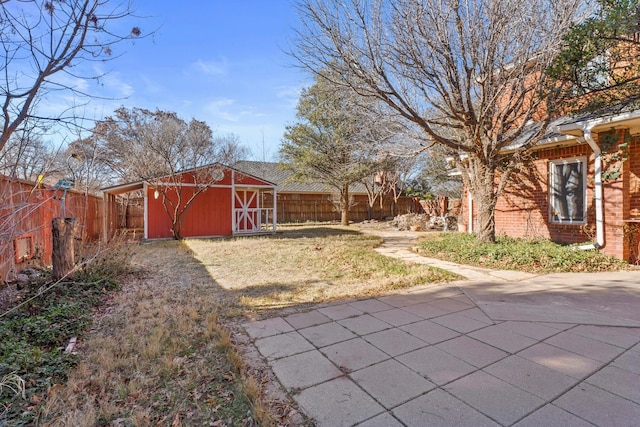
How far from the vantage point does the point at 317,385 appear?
2266 millimetres

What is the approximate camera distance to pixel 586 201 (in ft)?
22.5

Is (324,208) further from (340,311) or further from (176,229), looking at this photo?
(340,311)

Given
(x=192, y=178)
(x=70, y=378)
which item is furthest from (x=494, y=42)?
(x=192, y=178)

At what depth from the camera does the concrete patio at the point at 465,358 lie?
75.7 inches

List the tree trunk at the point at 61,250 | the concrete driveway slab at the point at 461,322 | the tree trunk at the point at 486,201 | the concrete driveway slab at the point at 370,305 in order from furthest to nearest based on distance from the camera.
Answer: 1. the tree trunk at the point at 486,201
2. the tree trunk at the point at 61,250
3. the concrete driveway slab at the point at 370,305
4. the concrete driveway slab at the point at 461,322

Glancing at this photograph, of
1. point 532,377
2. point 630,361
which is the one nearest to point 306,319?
point 532,377

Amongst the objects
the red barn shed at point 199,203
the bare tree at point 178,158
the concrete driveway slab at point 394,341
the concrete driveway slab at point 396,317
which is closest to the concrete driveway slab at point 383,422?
the concrete driveway slab at point 394,341

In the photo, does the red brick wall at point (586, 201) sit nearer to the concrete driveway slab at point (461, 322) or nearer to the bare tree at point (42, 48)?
the concrete driveway slab at point (461, 322)

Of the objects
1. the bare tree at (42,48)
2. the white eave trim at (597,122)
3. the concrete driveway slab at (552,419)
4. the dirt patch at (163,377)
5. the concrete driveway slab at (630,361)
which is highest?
the white eave trim at (597,122)

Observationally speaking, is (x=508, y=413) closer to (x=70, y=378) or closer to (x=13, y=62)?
(x=70, y=378)

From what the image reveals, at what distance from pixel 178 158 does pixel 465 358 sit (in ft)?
39.4

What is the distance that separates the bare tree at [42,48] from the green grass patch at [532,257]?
654cm

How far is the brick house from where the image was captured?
19.6 ft

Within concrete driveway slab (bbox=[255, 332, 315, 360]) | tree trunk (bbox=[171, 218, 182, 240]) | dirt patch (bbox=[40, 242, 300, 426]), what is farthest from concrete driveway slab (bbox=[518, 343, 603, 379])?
tree trunk (bbox=[171, 218, 182, 240])
